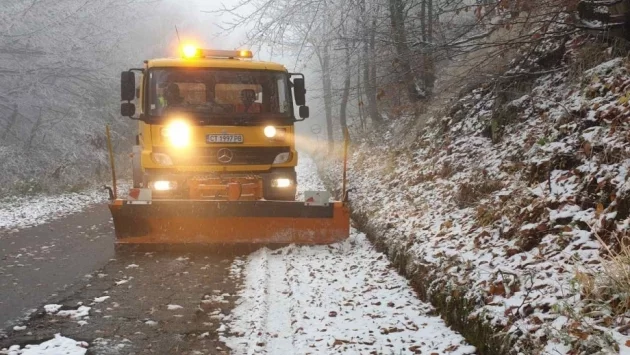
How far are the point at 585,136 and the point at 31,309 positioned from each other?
20.1 ft

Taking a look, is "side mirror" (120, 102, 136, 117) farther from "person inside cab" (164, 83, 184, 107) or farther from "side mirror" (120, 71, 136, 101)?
"person inside cab" (164, 83, 184, 107)

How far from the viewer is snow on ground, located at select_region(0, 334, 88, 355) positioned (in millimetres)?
4064

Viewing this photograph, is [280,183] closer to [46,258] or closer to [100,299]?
[100,299]

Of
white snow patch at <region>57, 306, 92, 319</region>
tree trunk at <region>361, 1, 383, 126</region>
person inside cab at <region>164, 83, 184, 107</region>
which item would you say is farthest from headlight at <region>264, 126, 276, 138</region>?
white snow patch at <region>57, 306, 92, 319</region>

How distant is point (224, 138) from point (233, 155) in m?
0.30

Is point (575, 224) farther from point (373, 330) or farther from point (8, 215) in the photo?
point (8, 215)

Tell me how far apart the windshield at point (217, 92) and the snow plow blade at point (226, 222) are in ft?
4.87

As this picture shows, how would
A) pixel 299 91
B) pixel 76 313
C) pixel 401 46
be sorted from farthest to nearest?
pixel 401 46, pixel 299 91, pixel 76 313

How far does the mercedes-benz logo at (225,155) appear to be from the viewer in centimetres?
755

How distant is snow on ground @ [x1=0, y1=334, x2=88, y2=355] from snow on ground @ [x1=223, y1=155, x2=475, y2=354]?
4.09ft

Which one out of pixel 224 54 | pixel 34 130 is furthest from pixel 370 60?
pixel 34 130

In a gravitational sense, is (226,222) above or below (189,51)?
below

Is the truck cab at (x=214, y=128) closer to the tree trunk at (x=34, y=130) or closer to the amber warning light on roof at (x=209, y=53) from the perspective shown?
the amber warning light on roof at (x=209, y=53)

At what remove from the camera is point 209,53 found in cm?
833
